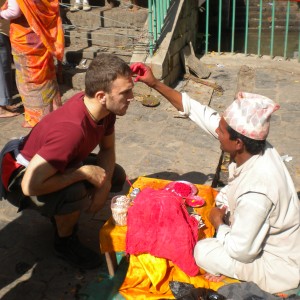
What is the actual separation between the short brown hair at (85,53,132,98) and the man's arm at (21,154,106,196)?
53cm

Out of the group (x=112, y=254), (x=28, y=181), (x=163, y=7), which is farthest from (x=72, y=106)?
(x=163, y=7)

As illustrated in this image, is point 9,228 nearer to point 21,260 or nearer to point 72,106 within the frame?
point 21,260

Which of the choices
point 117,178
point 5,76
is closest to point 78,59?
point 5,76

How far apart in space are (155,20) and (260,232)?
185 inches

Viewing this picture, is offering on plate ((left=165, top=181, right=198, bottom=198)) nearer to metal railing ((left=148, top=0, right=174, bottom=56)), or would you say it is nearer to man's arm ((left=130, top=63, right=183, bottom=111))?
man's arm ((left=130, top=63, right=183, bottom=111))

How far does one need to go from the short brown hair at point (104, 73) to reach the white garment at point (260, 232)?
37.7 inches

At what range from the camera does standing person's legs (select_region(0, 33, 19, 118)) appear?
630 centimetres

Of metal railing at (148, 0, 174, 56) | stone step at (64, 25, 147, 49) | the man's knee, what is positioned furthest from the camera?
stone step at (64, 25, 147, 49)

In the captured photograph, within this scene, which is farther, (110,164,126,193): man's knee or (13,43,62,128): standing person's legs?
(13,43,62,128): standing person's legs

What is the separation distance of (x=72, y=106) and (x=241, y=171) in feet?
3.97

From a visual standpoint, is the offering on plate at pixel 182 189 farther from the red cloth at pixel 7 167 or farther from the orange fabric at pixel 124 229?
the red cloth at pixel 7 167

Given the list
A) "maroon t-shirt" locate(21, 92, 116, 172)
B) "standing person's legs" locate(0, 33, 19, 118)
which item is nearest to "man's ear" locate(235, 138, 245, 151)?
"maroon t-shirt" locate(21, 92, 116, 172)

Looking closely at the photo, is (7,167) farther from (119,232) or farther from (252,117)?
(252,117)

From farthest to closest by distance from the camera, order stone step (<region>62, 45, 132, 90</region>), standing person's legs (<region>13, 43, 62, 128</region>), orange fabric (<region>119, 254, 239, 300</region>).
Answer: stone step (<region>62, 45, 132, 90</region>), standing person's legs (<region>13, 43, 62, 128</region>), orange fabric (<region>119, 254, 239, 300</region>)
